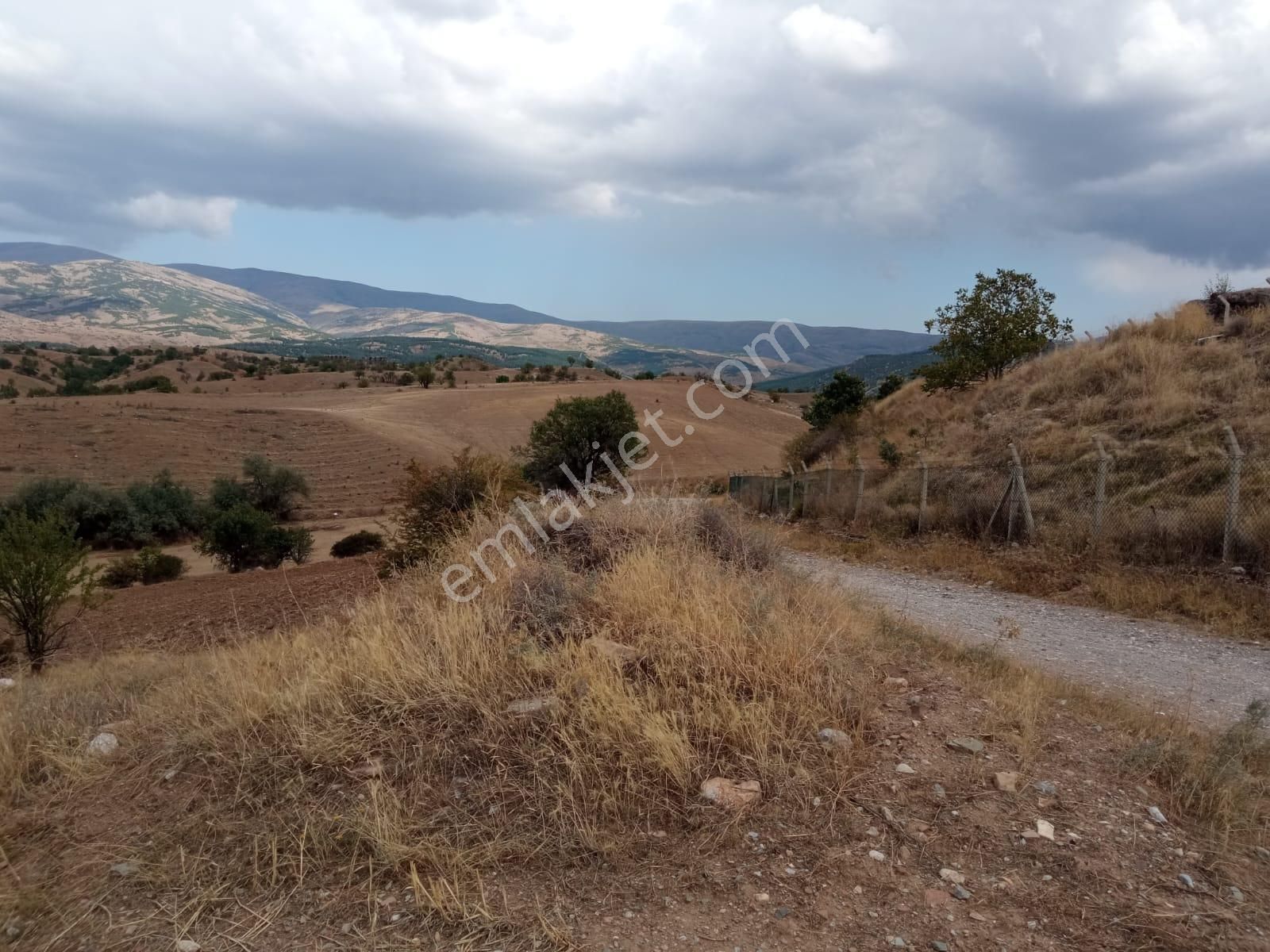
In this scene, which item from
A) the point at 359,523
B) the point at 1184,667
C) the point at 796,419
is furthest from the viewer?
the point at 796,419

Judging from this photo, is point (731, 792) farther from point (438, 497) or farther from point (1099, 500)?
point (1099, 500)

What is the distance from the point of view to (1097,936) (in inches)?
104

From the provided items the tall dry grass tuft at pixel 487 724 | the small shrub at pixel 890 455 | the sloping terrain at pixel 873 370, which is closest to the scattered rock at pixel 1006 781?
the tall dry grass tuft at pixel 487 724

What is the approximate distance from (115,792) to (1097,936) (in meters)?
4.28

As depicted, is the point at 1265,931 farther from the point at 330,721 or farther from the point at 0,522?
the point at 0,522

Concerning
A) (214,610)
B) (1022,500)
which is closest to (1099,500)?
(1022,500)

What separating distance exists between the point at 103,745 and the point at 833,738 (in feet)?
12.6

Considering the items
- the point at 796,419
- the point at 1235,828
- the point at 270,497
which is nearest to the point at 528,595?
the point at 1235,828

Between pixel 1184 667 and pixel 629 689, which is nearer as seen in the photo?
pixel 629 689

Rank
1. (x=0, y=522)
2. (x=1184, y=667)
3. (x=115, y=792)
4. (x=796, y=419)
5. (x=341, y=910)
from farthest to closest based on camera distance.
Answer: (x=796, y=419) < (x=0, y=522) < (x=1184, y=667) < (x=115, y=792) < (x=341, y=910)

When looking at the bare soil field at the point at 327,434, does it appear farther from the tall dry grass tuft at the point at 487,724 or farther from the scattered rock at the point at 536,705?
the scattered rock at the point at 536,705

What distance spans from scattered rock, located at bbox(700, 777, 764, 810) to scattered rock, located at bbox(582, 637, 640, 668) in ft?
2.91

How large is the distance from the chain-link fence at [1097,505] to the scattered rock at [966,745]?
7.57 metres

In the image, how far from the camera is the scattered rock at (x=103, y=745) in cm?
402
